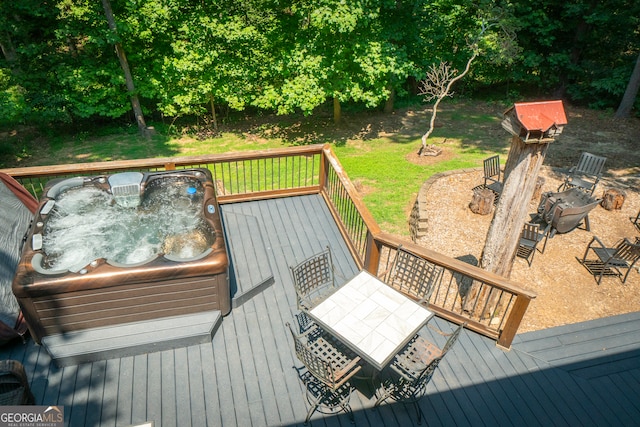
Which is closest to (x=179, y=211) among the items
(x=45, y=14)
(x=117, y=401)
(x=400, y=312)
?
(x=117, y=401)

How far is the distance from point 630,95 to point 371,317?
14.2 meters

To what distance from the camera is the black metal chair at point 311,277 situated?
3765 mm

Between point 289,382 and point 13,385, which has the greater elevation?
point 13,385

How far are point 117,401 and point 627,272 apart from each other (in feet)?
24.6

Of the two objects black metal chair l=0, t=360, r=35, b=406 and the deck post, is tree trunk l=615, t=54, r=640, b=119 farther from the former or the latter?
black metal chair l=0, t=360, r=35, b=406

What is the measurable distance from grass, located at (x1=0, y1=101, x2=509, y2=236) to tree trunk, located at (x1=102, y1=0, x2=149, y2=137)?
0.49m

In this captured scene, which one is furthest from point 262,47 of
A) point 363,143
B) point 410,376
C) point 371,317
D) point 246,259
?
Answer: point 410,376

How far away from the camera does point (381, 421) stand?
11.1 ft

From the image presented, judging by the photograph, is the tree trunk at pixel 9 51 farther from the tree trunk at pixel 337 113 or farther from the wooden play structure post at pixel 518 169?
the wooden play structure post at pixel 518 169

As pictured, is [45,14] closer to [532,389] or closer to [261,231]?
[261,231]

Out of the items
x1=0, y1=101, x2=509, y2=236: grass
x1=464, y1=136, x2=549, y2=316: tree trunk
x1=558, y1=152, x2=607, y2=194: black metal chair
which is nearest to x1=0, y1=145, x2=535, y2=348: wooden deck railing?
x1=464, y1=136, x2=549, y2=316: tree trunk

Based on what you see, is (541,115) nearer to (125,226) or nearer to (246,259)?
(246,259)

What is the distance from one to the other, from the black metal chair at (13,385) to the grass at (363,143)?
6.88m

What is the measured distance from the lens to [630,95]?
42.1 ft
